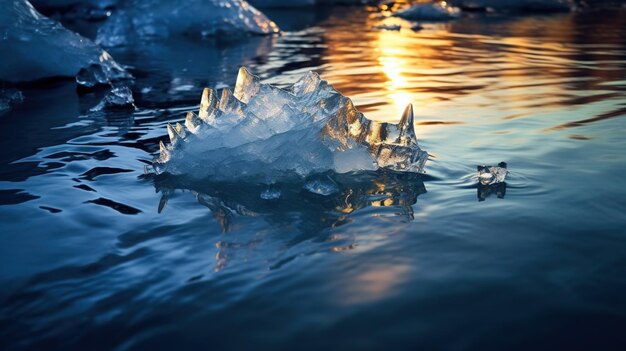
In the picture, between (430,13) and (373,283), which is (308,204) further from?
(430,13)

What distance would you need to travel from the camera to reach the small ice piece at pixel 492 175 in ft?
Result: 9.43

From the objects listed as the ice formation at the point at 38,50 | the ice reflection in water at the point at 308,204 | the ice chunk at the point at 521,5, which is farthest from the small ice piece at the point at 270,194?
the ice chunk at the point at 521,5

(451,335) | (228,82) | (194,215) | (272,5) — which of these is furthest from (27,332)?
(272,5)

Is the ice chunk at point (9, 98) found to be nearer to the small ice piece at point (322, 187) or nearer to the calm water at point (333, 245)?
the calm water at point (333, 245)

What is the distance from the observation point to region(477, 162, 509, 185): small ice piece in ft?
9.43

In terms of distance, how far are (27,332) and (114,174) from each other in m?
1.60

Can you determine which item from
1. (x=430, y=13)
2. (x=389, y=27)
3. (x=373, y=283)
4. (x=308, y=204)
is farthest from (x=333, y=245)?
(x=430, y=13)

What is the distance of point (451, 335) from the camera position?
165 centimetres

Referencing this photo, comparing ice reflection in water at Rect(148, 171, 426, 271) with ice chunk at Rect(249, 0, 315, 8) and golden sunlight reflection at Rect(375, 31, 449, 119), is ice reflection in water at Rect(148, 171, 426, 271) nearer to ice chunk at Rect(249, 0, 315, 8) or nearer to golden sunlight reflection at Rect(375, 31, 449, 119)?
golden sunlight reflection at Rect(375, 31, 449, 119)

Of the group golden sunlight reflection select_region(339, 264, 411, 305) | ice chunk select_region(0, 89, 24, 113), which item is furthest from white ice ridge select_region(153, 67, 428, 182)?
ice chunk select_region(0, 89, 24, 113)

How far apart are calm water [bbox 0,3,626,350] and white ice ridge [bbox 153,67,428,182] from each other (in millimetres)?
116

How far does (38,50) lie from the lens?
6566 mm

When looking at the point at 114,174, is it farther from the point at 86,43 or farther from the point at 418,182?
the point at 86,43

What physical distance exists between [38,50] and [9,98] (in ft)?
4.10
